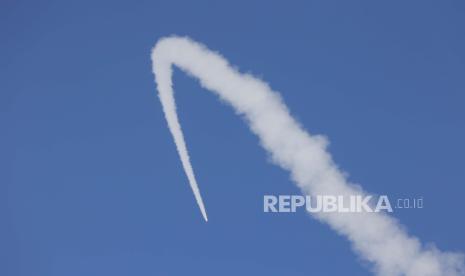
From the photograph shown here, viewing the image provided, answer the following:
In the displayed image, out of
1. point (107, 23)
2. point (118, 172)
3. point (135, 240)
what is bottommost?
point (135, 240)

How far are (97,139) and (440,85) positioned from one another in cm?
132

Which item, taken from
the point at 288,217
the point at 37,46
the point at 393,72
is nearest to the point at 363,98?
the point at 393,72

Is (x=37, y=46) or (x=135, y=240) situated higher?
(x=37, y=46)

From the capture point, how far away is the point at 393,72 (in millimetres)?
2408

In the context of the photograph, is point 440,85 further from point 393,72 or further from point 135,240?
point 135,240

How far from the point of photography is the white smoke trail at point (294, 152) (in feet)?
7.63

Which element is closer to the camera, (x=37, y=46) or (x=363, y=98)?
(x=363, y=98)

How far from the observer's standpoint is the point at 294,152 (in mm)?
2414

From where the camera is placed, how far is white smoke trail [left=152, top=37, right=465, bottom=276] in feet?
7.63

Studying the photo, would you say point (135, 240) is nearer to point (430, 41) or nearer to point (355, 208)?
point (355, 208)

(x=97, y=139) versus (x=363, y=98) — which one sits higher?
(x=363, y=98)

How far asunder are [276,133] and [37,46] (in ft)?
3.39

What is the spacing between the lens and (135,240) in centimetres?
248

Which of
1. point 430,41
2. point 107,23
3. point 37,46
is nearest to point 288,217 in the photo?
point 430,41
